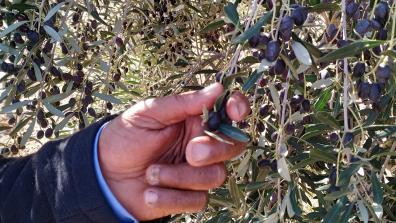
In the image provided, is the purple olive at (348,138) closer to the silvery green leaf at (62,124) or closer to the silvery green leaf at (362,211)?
the silvery green leaf at (362,211)

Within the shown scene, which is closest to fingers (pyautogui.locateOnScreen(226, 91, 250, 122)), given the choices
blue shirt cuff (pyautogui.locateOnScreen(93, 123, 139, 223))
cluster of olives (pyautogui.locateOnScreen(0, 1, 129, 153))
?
blue shirt cuff (pyautogui.locateOnScreen(93, 123, 139, 223))

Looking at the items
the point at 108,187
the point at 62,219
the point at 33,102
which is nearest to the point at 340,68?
the point at 108,187

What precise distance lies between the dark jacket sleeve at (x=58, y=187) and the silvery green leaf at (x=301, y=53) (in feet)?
1.50

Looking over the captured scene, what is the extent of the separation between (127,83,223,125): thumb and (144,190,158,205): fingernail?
0.43 feet

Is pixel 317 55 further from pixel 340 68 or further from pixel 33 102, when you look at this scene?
pixel 33 102

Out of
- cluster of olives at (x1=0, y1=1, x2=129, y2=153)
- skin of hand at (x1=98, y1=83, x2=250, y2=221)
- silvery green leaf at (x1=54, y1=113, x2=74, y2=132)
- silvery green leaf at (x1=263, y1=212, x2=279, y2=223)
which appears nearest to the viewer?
skin of hand at (x1=98, y1=83, x2=250, y2=221)

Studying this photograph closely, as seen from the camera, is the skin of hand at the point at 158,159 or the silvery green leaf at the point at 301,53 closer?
the silvery green leaf at the point at 301,53

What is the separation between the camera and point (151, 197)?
1.22 metres

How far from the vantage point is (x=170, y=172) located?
1.22 metres

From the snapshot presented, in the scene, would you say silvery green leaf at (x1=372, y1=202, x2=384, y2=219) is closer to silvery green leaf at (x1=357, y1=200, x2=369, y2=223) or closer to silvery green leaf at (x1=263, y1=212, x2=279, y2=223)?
silvery green leaf at (x1=357, y1=200, x2=369, y2=223)

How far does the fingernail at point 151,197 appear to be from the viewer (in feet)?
4.00

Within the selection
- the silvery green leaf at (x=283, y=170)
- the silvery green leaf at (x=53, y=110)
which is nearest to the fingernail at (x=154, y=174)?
the silvery green leaf at (x=283, y=170)

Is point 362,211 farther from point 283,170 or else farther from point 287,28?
point 287,28

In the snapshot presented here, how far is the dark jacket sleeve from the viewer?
129 cm
